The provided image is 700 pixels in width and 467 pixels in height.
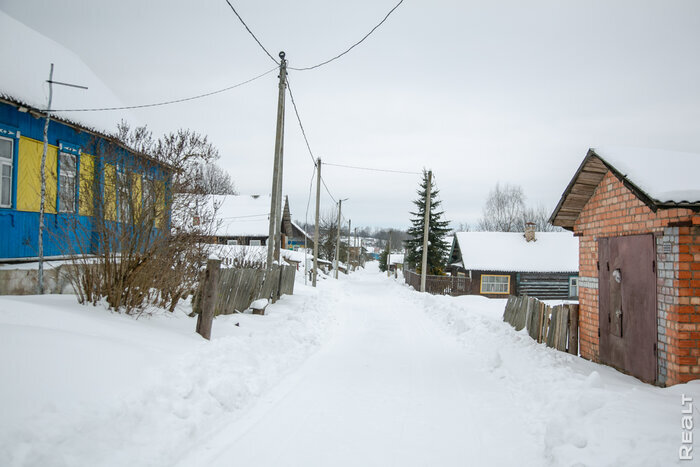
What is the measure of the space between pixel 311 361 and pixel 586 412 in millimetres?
4357

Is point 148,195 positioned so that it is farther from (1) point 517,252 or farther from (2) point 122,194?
(1) point 517,252

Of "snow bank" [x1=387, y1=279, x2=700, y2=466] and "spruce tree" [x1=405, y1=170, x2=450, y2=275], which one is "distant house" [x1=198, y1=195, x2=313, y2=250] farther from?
"snow bank" [x1=387, y1=279, x2=700, y2=466]

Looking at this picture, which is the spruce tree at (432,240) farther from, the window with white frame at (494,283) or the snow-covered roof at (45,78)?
the snow-covered roof at (45,78)

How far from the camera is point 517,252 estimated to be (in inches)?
1158

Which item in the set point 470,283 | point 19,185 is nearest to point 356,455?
point 19,185

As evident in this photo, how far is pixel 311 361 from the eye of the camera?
7238mm

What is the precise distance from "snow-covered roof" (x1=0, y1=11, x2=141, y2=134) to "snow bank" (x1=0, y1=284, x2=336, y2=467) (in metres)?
5.83

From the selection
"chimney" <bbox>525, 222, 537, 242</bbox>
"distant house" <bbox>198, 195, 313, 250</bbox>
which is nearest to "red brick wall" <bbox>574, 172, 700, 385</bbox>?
"chimney" <bbox>525, 222, 537, 242</bbox>

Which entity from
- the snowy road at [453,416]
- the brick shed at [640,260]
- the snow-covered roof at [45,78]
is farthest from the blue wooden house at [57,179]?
the brick shed at [640,260]

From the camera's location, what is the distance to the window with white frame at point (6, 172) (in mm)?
8930

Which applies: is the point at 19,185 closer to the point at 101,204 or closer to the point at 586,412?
the point at 101,204

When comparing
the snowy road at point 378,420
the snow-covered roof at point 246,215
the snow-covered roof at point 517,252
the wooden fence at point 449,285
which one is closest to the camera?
the snowy road at point 378,420

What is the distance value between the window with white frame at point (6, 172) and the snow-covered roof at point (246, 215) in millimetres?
24807

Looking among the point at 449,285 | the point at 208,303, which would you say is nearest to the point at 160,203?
the point at 208,303
